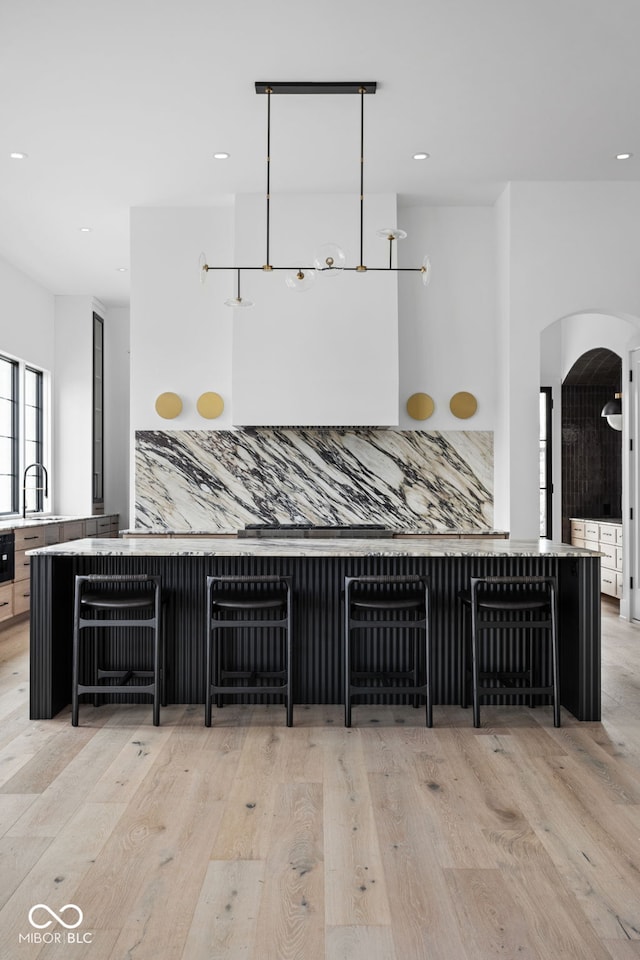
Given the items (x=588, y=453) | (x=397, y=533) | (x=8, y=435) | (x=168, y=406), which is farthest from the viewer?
(x=588, y=453)

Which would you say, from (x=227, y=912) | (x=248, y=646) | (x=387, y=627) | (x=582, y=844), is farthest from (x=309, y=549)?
(x=227, y=912)

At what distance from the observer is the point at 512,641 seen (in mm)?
4078

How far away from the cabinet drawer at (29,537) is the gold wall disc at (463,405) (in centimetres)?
370

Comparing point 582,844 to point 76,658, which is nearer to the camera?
point 582,844

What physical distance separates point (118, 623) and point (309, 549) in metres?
0.97

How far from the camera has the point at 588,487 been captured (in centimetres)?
893

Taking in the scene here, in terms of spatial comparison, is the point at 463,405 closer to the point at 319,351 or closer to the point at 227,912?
the point at 319,351

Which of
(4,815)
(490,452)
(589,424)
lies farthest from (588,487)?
(4,815)

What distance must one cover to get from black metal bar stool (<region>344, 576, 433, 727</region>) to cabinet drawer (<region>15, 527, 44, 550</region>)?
11.9 feet

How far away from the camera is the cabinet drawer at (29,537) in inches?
257

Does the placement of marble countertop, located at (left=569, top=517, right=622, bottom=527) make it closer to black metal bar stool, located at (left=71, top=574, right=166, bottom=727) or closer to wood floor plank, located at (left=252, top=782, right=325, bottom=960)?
black metal bar stool, located at (left=71, top=574, right=166, bottom=727)

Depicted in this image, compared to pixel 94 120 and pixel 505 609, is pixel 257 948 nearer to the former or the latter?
pixel 505 609

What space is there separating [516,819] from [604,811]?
0.34 metres

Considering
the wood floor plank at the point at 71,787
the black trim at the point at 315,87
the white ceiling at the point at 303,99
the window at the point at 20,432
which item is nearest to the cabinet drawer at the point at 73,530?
the window at the point at 20,432
